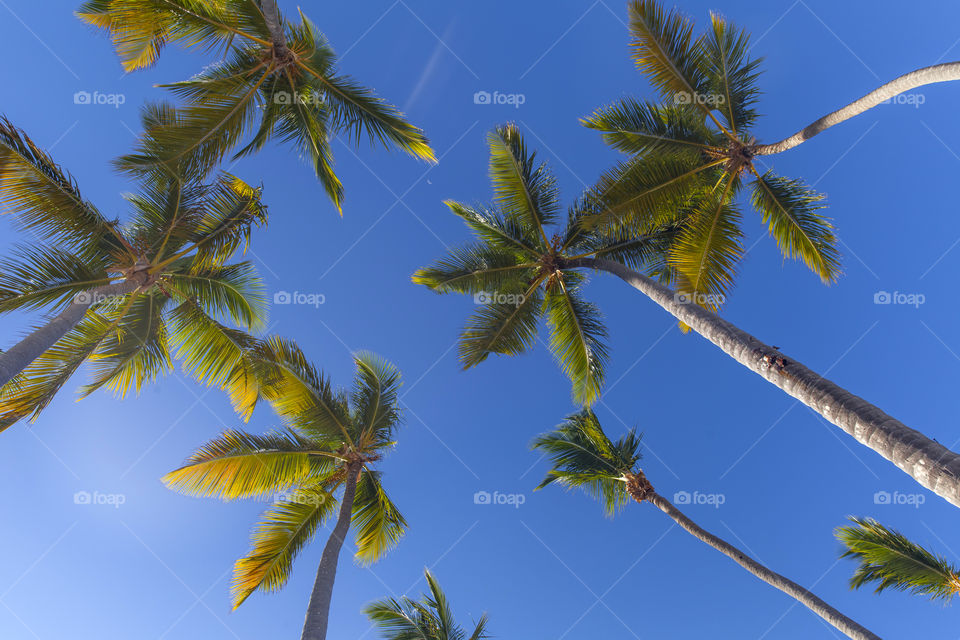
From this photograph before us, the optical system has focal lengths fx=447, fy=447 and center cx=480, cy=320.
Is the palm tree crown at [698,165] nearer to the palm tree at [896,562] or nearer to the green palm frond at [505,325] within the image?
the green palm frond at [505,325]

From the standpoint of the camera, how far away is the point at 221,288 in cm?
995

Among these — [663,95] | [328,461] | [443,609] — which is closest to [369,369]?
[328,461]

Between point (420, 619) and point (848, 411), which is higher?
point (848, 411)

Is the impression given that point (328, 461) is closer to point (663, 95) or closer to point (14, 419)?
point (14, 419)

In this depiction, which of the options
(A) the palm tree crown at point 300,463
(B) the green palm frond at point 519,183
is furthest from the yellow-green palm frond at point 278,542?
(B) the green palm frond at point 519,183

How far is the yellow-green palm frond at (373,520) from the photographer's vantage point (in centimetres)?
1055

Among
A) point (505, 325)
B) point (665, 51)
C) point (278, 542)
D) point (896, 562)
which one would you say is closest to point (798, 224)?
point (665, 51)

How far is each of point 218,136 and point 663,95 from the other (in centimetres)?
923

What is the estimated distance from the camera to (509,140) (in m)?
11.3

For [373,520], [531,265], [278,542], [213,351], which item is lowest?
→ [278,542]

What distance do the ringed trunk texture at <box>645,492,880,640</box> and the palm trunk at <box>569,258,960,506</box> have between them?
21.6 feet

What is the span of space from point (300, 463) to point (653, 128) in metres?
10.6

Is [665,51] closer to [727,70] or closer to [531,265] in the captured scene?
[727,70]

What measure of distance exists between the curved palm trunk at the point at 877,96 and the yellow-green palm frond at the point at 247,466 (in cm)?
1104
